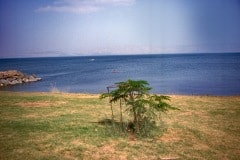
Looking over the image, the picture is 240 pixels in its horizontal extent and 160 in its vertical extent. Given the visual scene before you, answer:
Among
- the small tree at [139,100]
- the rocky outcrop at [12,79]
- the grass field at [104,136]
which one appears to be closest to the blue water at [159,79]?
the rocky outcrop at [12,79]

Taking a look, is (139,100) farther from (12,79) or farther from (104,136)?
(12,79)

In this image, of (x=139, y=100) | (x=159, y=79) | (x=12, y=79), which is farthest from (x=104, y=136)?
(x=12, y=79)

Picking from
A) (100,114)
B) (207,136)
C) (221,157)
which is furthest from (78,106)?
(221,157)

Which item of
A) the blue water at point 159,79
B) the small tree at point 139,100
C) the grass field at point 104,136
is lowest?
the blue water at point 159,79

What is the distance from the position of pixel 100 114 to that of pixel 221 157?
24.2 feet

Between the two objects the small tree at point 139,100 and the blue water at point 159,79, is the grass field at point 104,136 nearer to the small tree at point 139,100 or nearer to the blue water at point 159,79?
the small tree at point 139,100

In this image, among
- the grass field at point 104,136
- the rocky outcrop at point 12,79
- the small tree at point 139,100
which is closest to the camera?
the grass field at point 104,136

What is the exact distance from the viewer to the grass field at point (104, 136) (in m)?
8.30

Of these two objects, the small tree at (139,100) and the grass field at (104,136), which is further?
the small tree at (139,100)

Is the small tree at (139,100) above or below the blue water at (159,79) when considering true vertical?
above

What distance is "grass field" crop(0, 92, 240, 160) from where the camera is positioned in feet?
27.2

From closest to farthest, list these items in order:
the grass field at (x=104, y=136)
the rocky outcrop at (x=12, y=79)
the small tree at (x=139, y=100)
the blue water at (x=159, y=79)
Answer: the grass field at (x=104, y=136)
the small tree at (x=139, y=100)
the blue water at (x=159, y=79)
the rocky outcrop at (x=12, y=79)

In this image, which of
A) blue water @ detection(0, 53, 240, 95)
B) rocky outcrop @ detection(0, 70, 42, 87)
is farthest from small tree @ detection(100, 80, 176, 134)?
rocky outcrop @ detection(0, 70, 42, 87)

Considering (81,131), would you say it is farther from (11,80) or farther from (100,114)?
(11,80)
